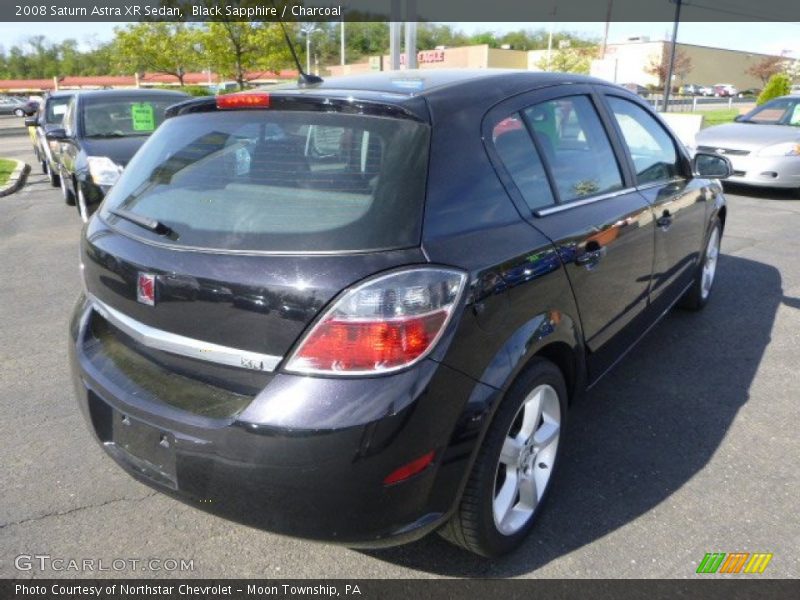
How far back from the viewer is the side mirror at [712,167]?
13.3 ft

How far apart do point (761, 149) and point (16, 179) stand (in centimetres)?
1290

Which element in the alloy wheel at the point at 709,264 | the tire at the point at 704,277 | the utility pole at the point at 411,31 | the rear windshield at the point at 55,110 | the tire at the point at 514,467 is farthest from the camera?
the rear windshield at the point at 55,110

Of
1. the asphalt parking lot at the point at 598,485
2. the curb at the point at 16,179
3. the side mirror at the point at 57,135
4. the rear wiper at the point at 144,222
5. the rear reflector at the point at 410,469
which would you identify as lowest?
the curb at the point at 16,179

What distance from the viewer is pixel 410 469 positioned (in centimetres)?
186

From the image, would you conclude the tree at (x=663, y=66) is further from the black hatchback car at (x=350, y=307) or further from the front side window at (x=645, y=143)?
the black hatchback car at (x=350, y=307)

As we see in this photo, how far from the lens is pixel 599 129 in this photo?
122 inches

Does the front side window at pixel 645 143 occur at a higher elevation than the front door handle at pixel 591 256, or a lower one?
higher

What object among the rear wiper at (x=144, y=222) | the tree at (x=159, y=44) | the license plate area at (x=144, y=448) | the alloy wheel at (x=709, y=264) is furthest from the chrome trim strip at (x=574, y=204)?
the tree at (x=159, y=44)

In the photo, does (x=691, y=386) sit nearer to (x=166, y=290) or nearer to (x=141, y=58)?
(x=166, y=290)

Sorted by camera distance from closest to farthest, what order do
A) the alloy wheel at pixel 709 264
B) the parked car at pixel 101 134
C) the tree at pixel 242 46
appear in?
the alloy wheel at pixel 709 264
the parked car at pixel 101 134
the tree at pixel 242 46

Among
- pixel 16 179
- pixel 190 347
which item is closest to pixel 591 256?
pixel 190 347

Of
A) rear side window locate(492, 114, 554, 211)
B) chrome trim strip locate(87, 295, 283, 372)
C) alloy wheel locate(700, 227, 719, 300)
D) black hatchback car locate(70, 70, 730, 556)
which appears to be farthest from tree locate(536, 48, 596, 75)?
chrome trim strip locate(87, 295, 283, 372)

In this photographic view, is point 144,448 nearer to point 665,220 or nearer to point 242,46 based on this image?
point 665,220

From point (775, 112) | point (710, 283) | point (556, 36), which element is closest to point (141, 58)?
point (775, 112)
